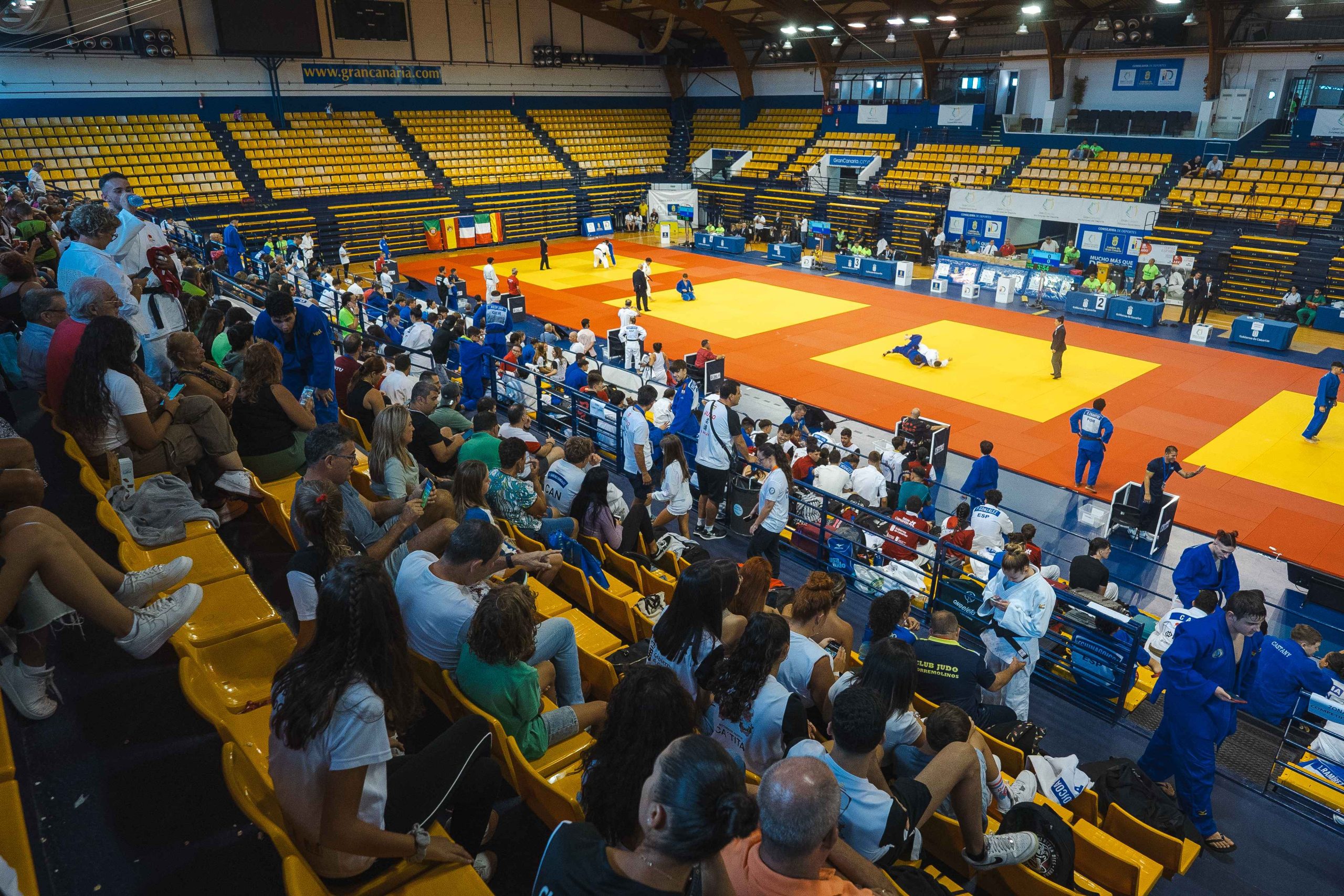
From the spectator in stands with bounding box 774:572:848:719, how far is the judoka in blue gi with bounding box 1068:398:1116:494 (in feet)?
29.0

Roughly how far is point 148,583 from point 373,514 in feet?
5.27

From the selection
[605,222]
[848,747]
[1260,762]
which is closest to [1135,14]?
[605,222]

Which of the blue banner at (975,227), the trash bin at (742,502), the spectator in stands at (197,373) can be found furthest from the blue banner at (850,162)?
the spectator in stands at (197,373)

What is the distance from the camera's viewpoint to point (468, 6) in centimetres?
3353

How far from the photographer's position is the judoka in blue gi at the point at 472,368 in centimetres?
1220

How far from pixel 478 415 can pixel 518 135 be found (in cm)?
3188

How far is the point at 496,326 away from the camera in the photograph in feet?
48.8

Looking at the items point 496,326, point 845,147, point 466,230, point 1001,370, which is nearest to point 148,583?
point 496,326

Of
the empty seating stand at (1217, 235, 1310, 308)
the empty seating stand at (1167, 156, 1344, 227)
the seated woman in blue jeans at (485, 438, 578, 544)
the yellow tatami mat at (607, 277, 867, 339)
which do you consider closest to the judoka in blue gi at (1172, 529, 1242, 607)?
the seated woman in blue jeans at (485, 438, 578, 544)

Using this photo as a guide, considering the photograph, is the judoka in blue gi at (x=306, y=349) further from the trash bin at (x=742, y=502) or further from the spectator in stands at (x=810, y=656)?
the trash bin at (x=742, y=502)

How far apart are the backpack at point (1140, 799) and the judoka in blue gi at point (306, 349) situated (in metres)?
6.89

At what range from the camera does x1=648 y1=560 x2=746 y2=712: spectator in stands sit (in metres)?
4.06

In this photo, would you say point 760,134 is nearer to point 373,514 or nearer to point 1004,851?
point 373,514

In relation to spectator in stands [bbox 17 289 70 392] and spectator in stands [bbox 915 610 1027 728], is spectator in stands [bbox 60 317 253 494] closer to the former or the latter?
spectator in stands [bbox 17 289 70 392]
